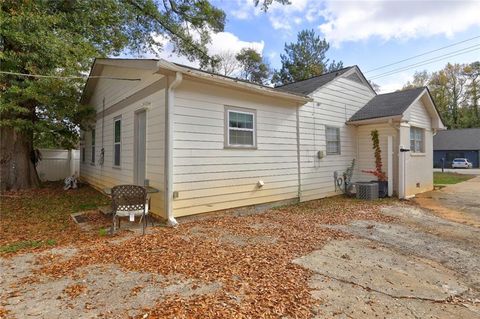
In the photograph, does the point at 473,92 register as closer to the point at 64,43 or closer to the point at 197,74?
the point at 197,74

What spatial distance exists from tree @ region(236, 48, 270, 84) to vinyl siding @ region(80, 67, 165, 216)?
61.4 feet

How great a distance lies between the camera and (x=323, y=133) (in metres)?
9.41

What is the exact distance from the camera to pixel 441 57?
20.8m

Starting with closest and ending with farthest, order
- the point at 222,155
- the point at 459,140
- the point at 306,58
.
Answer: the point at 222,155 < the point at 306,58 < the point at 459,140

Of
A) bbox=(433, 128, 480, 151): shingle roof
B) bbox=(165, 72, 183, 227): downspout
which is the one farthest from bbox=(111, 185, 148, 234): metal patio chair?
bbox=(433, 128, 480, 151): shingle roof

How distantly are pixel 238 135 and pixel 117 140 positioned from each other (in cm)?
419

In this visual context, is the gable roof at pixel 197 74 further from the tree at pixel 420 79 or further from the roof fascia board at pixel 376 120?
the tree at pixel 420 79

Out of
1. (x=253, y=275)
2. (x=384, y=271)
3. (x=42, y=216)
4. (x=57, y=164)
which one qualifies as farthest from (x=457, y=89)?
(x=42, y=216)

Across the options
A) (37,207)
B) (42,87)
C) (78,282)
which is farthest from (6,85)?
(78,282)

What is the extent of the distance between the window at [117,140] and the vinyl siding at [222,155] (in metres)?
3.53

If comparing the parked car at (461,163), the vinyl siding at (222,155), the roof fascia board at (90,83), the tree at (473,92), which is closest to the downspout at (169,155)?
the vinyl siding at (222,155)

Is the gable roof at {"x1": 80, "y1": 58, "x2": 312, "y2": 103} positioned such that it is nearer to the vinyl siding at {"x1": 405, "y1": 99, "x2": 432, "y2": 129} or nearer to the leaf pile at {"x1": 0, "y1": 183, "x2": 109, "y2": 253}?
the leaf pile at {"x1": 0, "y1": 183, "x2": 109, "y2": 253}

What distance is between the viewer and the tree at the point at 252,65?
27656 mm

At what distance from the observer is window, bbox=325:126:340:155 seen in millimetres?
9646
